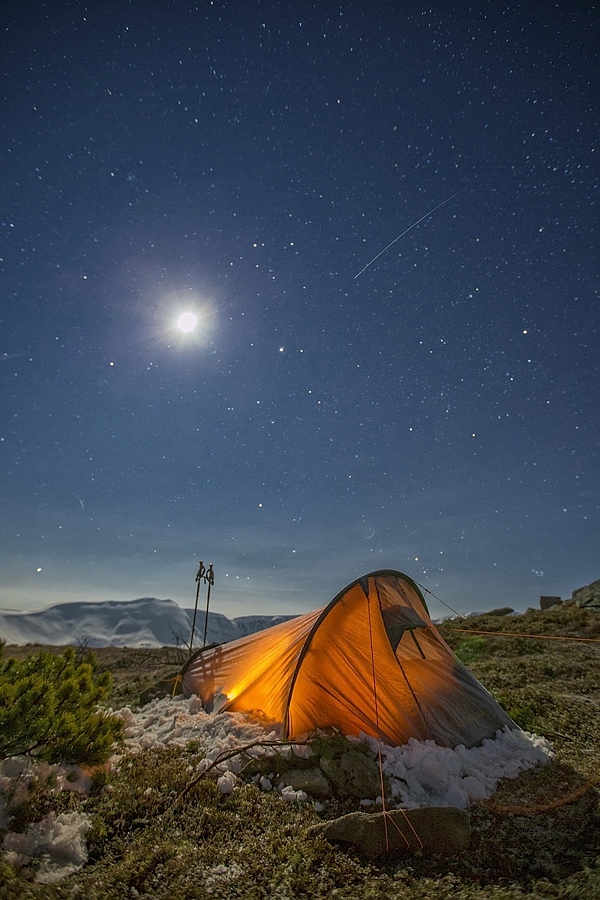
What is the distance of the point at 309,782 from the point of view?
671 centimetres

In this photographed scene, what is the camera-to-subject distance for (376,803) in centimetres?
638

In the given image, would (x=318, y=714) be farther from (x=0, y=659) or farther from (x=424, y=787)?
(x=0, y=659)

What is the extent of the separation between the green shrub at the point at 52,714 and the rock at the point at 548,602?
1262 inches

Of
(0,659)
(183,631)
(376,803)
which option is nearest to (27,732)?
(0,659)

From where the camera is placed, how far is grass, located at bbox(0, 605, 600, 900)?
444 centimetres

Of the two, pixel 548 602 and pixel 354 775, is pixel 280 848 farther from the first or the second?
pixel 548 602

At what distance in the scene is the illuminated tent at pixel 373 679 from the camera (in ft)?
26.7

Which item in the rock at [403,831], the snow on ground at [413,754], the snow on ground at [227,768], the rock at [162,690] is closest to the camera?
the snow on ground at [227,768]

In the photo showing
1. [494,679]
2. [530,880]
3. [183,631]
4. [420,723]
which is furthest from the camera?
[183,631]

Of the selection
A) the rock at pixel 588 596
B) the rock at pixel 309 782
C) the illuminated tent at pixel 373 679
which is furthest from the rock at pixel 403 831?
the rock at pixel 588 596

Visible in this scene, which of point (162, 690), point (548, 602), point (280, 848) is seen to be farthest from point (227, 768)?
point (548, 602)

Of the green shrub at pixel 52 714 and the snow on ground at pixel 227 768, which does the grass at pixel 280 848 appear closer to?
the snow on ground at pixel 227 768

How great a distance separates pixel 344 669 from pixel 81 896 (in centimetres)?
527

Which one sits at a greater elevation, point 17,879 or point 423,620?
point 423,620
